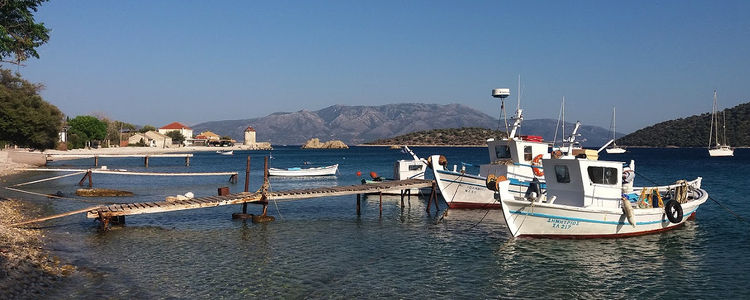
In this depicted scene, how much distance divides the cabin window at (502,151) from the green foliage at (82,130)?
110020 millimetres

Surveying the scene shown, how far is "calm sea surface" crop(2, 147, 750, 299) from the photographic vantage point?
634 inches

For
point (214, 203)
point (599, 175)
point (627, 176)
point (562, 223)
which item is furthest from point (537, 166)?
point (214, 203)

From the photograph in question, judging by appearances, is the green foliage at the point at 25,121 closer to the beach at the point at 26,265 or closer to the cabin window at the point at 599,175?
the beach at the point at 26,265

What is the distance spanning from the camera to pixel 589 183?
2359cm

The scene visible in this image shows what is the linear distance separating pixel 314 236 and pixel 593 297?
12.3 m

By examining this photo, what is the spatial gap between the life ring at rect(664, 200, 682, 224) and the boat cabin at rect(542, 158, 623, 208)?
8.66 ft

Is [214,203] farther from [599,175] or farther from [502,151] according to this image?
[599,175]

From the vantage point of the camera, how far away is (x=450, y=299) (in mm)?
Answer: 15344

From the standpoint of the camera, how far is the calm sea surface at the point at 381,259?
1611 cm

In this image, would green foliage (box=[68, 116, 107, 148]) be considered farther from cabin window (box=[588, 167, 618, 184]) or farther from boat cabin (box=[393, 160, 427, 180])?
cabin window (box=[588, 167, 618, 184])

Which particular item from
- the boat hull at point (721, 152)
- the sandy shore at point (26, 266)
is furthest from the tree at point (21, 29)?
the boat hull at point (721, 152)

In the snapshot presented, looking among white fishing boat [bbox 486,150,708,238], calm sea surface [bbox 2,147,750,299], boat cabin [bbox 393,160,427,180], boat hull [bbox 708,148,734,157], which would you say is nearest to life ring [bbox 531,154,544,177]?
calm sea surface [bbox 2,147,750,299]

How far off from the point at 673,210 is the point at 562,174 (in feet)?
18.5

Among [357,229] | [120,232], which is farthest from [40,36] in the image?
[357,229]
